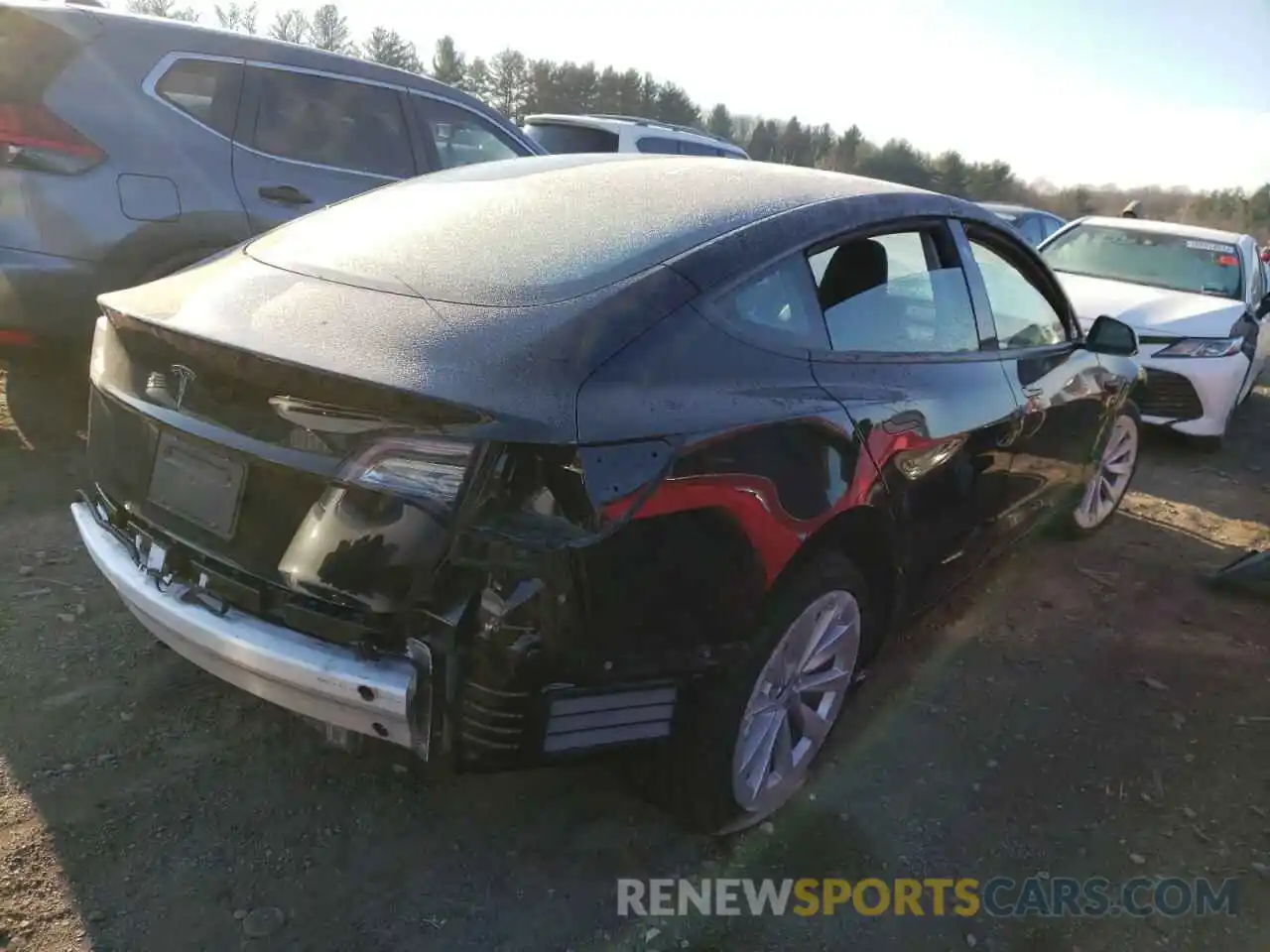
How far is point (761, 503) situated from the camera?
2092 mm

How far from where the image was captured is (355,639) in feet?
6.14

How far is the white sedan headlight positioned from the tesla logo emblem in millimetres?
6342

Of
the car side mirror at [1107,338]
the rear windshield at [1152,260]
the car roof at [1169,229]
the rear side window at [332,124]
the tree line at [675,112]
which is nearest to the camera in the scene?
the car side mirror at [1107,338]

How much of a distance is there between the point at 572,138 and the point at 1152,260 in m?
5.76

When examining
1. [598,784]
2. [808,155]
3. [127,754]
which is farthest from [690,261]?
[808,155]

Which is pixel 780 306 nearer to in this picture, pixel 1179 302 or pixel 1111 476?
pixel 1111 476

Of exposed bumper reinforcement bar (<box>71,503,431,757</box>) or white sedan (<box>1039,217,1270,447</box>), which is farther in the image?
white sedan (<box>1039,217,1270,447</box>)

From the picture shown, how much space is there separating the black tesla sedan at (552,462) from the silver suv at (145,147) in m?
1.58

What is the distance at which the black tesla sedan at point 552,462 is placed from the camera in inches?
70.2

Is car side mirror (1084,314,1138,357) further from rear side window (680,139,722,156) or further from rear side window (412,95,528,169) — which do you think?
rear side window (680,139,722,156)

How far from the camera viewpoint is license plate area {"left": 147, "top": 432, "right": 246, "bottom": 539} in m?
1.99

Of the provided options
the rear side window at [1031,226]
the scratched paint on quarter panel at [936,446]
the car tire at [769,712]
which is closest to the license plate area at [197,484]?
the car tire at [769,712]

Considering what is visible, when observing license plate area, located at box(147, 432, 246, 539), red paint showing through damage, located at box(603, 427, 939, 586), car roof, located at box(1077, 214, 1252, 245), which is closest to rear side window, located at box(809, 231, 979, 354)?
red paint showing through damage, located at box(603, 427, 939, 586)

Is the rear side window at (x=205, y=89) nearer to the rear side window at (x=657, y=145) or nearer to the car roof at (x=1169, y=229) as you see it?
the rear side window at (x=657, y=145)
